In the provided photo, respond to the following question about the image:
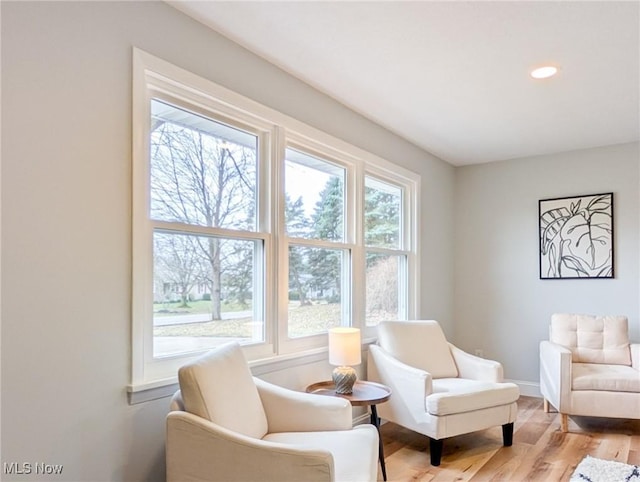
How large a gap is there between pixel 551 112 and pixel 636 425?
8.52ft

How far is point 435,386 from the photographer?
321cm

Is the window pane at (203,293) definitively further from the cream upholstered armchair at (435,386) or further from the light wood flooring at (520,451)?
Result: the light wood flooring at (520,451)

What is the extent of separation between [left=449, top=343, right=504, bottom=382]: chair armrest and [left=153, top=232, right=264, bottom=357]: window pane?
1.79 meters

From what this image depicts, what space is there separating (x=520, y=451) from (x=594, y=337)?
4.58 ft

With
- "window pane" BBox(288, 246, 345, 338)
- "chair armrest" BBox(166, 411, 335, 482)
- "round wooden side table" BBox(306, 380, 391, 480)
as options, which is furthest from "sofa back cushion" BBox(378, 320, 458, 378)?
"chair armrest" BBox(166, 411, 335, 482)

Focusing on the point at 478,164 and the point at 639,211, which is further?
the point at 478,164

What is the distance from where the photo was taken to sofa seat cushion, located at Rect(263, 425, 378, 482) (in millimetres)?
1750

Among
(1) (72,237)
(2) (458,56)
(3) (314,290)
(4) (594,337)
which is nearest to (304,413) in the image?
(3) (314,290)

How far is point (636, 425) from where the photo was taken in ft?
11.7

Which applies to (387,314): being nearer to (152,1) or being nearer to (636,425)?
(636,425)

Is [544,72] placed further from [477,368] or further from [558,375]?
[558,375]

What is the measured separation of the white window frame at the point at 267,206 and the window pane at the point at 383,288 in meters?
0.11

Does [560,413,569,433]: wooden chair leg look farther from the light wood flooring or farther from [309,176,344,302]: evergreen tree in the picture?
[309,176,344,302]: evergreen tree

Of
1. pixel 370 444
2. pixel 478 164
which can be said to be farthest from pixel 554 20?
pixel 478 164
